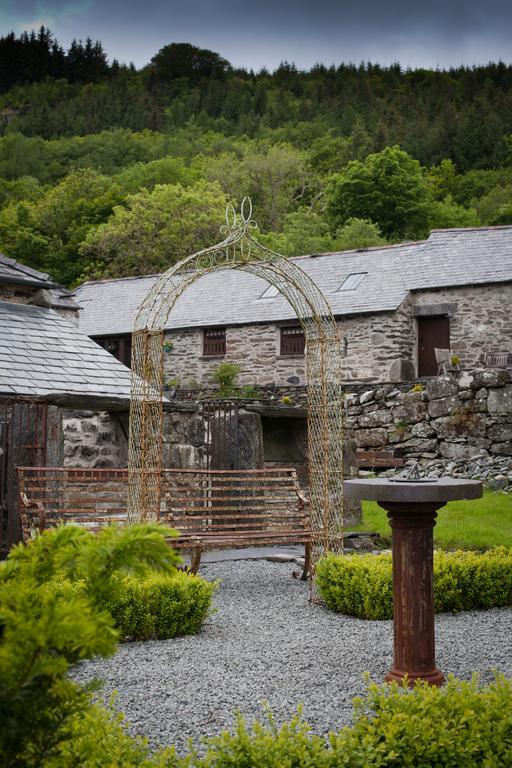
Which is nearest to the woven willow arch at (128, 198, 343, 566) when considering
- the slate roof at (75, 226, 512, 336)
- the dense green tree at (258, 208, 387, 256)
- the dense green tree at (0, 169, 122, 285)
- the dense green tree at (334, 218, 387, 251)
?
the slate roof at (75, 226, 512, 336)

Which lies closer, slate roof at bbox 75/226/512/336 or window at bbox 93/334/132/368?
slate roof at bbox 75/226/512/336

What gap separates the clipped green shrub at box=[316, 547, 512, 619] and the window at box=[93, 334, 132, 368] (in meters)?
18.9

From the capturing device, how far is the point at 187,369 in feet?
81.7

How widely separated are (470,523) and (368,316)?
11.1 metres

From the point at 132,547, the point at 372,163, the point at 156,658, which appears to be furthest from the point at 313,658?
the point at 372,163

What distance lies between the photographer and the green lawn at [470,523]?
1059 centimetres

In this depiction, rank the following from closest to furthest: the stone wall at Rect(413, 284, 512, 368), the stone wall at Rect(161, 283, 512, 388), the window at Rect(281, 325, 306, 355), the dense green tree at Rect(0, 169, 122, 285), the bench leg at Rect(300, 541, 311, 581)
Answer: the bench leg at Rect(300, 541, 311, 581)
the stone wall at Rect(413, 284, 512, 368)
the stone wall at Rect(161, 283, 512, 388)
the window at Rect(281, 325, 306, 355)
the dense green tree at Rect(0, 169, 122, 285)

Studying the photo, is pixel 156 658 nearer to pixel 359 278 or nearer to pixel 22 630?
pixel 22 630

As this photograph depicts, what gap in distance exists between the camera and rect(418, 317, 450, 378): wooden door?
22.5 meters

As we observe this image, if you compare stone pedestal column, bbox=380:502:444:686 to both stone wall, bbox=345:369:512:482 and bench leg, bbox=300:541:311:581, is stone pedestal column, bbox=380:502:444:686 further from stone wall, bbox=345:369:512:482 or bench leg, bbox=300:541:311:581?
A: stone wall, bbox=345:369:512:482

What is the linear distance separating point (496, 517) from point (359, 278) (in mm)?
12552

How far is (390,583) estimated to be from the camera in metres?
7.23

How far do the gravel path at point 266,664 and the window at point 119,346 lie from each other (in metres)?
18.4

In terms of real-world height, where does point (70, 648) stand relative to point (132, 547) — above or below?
below
